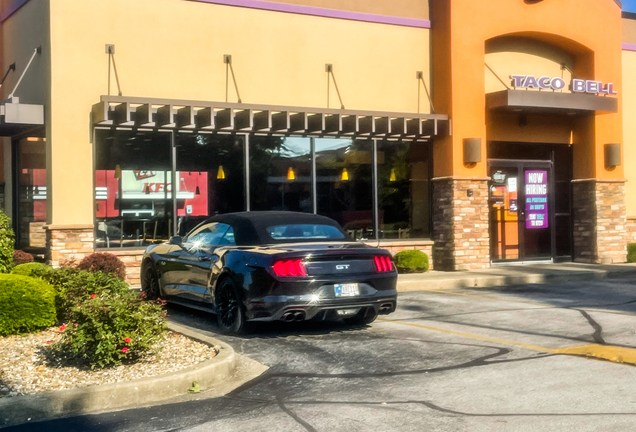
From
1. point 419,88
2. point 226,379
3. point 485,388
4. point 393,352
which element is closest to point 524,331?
point 393,352

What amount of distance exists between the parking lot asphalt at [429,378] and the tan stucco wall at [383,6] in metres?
9.35

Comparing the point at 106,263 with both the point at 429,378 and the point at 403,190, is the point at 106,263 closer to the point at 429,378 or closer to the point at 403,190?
the point at 403,190

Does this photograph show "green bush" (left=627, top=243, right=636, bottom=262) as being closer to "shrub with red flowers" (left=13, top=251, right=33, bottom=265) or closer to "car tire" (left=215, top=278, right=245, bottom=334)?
"car tire" (left=215, top=278, right=245, bottom=334)

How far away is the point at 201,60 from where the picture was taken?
16.8 meters

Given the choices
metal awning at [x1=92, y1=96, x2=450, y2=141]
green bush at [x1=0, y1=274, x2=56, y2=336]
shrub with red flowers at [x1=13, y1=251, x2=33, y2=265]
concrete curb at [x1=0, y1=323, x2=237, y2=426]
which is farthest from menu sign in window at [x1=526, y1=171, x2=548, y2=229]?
concrete curb at [x1=0, y1=323, x2=237, y2=426]

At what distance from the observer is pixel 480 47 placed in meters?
18.8

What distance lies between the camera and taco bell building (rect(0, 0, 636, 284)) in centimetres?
1573

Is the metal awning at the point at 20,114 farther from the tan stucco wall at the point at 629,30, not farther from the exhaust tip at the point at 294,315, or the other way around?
the tan stucco wall at the point at 629,30

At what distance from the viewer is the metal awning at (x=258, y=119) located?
50.2 ft

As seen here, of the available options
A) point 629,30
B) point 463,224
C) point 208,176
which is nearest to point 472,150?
point 463,224

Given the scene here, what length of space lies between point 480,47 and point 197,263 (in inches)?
430

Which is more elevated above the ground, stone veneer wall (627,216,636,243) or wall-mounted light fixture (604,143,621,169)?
wall-mounted light fixture (604,143,621,169)

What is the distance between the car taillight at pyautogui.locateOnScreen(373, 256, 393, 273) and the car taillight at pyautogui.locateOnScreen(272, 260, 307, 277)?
0.99 metres

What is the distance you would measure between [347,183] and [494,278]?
13.6 feet
